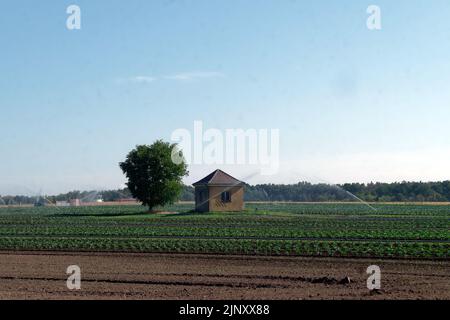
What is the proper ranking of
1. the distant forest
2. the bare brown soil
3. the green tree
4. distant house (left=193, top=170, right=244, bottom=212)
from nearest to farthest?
the bare brown soil → distant house (left=193, top=170, right=244, bottom=212) → the green tree → the distant forest

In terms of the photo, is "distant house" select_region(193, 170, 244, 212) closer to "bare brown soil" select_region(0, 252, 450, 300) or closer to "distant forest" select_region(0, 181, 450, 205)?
"bare brown soil" select_region(0, 252, 450, 300)

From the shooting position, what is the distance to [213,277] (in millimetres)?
21453

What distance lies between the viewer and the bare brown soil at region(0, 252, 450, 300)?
58.7 feet

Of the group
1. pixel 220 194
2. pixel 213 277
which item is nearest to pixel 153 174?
pixel 220 194

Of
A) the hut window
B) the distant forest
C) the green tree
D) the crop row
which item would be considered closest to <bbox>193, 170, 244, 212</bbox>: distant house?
the hut window

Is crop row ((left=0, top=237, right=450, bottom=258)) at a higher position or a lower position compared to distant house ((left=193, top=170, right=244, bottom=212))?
lower

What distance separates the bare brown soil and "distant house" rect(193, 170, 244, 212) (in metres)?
42.1

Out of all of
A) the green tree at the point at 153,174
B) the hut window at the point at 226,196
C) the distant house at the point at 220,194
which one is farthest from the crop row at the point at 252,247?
the green tree at the point at 153,174

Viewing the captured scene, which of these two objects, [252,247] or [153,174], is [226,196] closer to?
[153,174]

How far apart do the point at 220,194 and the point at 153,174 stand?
11.0 m

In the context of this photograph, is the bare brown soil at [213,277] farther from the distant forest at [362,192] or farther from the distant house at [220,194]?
the distant forest at [362,192]
